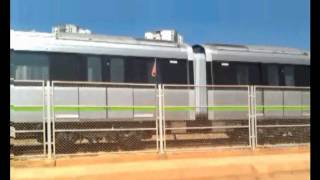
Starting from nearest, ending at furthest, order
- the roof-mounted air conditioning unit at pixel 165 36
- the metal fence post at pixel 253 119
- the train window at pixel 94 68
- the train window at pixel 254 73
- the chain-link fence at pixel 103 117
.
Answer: the chain-link fence at pixel 103 117
the metal fence post at pixel 253 119
the roof-mounted air conditioning unit at pixel 165 36
the train window at pixel 94 68
the train window at pixel 254 73

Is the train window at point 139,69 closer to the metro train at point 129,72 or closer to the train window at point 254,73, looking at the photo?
the metro train at point 129,72

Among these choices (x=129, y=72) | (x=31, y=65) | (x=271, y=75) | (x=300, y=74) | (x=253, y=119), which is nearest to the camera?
(x=253, y=119)

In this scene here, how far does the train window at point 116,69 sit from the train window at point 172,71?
3.45ft

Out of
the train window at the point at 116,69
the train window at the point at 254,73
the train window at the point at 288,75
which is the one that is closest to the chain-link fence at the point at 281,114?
the train window at the point at 254,73

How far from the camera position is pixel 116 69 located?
13.8 m

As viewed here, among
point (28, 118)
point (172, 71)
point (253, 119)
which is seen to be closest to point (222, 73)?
point (172, 71)

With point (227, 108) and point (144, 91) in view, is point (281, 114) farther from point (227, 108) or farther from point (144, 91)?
point (144, 91)

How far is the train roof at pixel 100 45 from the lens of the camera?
12.3 meters

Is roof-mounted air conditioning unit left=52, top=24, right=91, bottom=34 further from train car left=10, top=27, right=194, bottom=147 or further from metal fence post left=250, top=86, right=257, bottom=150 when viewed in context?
metal fence post left=250, top=86, right=257, bottom=150

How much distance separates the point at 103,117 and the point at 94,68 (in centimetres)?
151

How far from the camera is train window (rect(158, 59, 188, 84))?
47.1ft

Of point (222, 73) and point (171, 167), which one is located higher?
point (222, 73)

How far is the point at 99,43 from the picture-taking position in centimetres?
1340

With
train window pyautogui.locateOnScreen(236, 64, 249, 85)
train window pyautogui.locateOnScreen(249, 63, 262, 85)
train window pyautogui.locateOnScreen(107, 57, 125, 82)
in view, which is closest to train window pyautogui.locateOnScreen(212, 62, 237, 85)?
train window pyautogui.locateOnScreen(236, 64, 249, 85)
